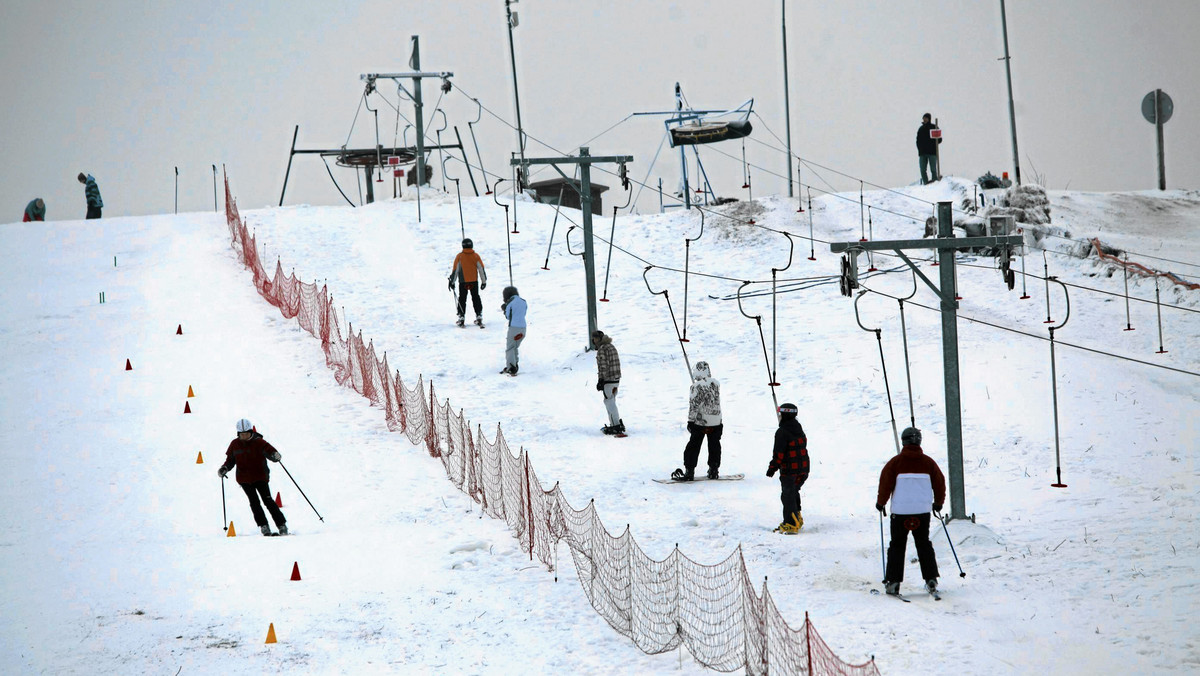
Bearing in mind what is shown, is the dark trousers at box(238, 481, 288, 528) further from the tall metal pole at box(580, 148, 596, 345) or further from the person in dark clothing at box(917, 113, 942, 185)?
the person in dark clothing at box(917, 113, 942, 185)

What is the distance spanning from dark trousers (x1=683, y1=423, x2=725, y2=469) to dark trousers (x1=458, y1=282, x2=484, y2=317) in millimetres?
9465

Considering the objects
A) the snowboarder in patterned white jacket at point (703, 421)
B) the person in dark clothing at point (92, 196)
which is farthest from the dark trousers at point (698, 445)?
the person in dark clothing at point (92, 196)

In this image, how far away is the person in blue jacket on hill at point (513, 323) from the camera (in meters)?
20.4

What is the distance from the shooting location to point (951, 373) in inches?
488

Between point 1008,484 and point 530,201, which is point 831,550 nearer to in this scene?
point 1008,484

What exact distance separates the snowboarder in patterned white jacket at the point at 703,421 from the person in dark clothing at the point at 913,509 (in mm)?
4439

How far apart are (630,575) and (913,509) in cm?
268

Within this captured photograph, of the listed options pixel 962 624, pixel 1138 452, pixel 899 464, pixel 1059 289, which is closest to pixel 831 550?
pixel 899 464

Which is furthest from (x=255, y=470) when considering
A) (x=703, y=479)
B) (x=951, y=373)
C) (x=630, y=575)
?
(x=951, y=373)

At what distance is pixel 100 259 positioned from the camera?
2923 cm

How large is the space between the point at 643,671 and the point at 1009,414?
32.1 feet

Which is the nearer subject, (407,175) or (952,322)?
(952,322)

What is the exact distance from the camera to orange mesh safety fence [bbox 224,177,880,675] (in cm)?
839

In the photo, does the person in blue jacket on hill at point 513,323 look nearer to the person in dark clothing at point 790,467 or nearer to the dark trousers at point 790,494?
the person in dark clothing at point 790,467
